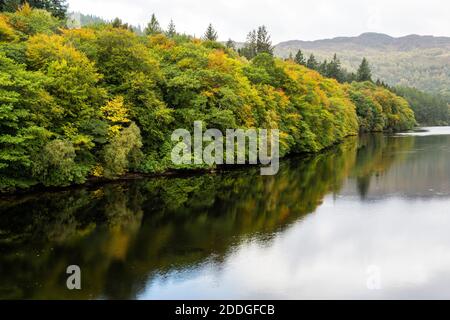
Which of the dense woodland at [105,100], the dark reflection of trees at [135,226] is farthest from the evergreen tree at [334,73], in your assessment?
the dark reflection of trees at [135,226]

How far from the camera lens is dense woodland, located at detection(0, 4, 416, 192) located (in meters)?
30.1

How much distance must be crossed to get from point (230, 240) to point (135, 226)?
5.69m

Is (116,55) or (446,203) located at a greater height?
(116,55)

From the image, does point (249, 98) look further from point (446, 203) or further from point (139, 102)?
point (446, 203)

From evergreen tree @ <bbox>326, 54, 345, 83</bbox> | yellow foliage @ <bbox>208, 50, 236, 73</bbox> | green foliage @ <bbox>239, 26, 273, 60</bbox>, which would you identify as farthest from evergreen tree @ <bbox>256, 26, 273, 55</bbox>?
yellow foliage @ <bbox>208, 50, 236, 73</bbox>

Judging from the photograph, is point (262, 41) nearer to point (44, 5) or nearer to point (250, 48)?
point (250, 48)

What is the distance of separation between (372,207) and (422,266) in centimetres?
1072

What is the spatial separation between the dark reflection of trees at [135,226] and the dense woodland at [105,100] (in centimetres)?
242

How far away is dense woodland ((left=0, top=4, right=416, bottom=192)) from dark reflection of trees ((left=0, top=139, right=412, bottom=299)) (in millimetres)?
2417

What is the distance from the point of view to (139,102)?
39.9 meters

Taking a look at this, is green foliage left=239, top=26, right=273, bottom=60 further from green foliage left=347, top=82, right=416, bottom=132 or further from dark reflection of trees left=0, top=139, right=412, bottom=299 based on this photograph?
dark reflection of trees left=0, top=139, right=412, bottom=299

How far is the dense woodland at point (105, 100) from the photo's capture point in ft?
98.8

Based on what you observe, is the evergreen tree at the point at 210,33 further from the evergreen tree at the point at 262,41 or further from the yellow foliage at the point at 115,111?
the yellow foliage at the point at 115,111
